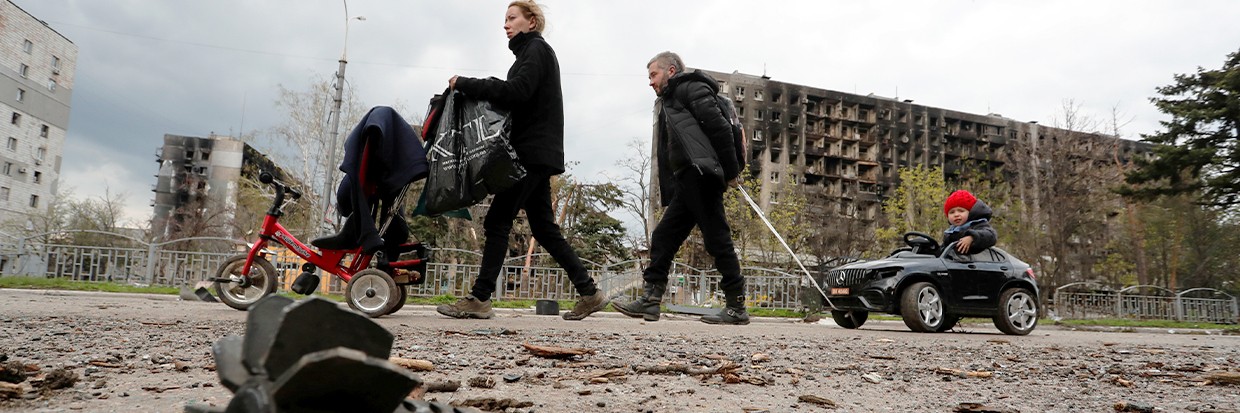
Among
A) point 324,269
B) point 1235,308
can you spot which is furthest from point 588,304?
point 1235,308

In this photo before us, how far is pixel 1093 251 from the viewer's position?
129ft

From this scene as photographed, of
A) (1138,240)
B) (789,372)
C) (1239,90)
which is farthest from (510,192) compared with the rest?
(1138,240)

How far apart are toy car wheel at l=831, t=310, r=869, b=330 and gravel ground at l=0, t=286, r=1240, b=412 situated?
4.98 meters

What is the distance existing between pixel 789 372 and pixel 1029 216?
35987 mm

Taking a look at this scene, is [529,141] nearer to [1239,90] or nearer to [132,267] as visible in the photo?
[132,267]

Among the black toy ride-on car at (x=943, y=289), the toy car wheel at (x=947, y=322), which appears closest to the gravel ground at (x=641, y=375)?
the black toy ride-on car at (x=943, y=289)

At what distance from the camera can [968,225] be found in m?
8.55

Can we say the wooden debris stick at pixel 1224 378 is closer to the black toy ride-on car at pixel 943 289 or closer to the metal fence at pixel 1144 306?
the black toy ride-on car at pixel 943 289

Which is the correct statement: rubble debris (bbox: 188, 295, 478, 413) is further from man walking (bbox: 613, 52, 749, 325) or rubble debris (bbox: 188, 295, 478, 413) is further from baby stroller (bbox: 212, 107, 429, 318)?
man walking (bbox: 613, 52, 749, 325)

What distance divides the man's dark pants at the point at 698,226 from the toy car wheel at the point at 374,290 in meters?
2.07

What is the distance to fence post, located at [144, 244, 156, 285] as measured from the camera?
14.0 m

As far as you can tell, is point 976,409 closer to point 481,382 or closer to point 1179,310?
point 481,382

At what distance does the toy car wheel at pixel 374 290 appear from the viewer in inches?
220

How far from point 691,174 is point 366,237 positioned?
2492 millimetres
